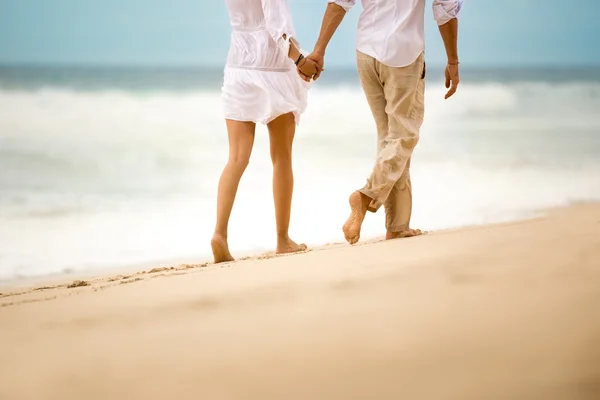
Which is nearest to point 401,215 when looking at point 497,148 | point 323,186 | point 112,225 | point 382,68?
point 382,68

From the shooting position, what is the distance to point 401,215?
132 inches

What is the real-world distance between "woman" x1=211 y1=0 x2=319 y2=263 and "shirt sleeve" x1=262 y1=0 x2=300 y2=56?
0.02 metres

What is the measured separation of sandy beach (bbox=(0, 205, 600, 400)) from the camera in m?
1.49

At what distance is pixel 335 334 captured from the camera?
5.50ft

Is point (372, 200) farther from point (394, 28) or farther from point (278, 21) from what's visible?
point (278, 21)

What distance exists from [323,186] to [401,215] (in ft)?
8.85

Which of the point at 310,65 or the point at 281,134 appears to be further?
the point at 281,134

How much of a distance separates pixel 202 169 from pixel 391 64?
4.18m

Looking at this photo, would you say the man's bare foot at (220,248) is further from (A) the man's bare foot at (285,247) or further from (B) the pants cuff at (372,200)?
(B) the pants cuff at (372,200)

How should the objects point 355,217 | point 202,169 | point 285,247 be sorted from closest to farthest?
point 355,217
point 285,247
point 202,169

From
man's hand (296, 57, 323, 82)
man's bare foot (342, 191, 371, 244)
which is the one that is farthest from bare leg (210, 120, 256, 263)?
man's bare foot (342, 191, 371, 244)

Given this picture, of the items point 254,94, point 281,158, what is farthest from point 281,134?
point 254,94

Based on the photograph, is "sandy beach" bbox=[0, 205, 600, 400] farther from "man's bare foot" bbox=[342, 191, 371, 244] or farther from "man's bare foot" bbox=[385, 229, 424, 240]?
"man's bare foot" bbox=[385, 229, 424, 240]

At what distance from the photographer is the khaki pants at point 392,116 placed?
3.16 meters
